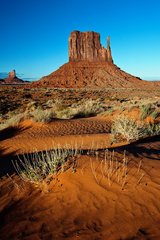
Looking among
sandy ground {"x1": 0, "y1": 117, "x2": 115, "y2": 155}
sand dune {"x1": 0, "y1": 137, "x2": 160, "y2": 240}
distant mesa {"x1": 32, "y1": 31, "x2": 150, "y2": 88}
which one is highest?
distant mesa {"x1": 32, "y1": 31, "x2": 150, "y2": 88}

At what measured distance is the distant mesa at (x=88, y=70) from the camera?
82.1 meters

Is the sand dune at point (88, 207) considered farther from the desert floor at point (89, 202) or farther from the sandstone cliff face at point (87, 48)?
the sandstone cliff face at point (87, 48)

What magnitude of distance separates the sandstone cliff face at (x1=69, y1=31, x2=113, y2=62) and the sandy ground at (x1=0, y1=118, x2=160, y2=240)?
100 meters

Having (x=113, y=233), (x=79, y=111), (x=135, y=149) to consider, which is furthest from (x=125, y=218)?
(x=79, y=111)

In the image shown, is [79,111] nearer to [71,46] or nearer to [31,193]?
[31,193]

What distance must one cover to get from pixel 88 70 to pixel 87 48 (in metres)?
17.3

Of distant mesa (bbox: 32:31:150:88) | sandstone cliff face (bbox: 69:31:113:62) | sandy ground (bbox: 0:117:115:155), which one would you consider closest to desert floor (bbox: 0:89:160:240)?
sandy ground (bbox: 0:117:115:155)

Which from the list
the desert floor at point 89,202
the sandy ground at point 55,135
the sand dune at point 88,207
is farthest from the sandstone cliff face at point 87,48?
the sand dune at point 88,207

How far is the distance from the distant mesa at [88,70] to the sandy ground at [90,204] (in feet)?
245

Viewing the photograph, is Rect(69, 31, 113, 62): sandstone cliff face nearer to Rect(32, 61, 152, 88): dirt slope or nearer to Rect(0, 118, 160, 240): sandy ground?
Rect(32, 61, 152, 88): dirt slope

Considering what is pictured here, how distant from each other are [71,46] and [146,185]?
108 metres

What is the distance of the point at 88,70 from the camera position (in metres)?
92.8

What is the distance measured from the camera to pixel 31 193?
14.8 ft

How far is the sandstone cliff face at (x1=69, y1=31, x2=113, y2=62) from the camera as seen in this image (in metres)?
102
